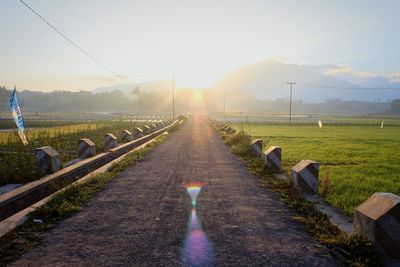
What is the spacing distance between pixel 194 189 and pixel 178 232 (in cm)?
281

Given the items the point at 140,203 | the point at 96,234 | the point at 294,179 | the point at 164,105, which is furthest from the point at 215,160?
the point at 164,105

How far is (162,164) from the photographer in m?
11.1

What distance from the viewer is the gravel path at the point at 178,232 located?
3896 millimetres

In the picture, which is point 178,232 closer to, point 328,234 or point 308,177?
point 328,234

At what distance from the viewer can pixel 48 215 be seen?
17.9ft

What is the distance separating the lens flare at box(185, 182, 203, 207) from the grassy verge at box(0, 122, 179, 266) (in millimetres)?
1877

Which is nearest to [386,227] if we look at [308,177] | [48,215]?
[308,177]

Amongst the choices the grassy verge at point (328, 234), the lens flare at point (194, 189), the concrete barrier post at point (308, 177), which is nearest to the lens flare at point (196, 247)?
the lens flare at point (194, 189)

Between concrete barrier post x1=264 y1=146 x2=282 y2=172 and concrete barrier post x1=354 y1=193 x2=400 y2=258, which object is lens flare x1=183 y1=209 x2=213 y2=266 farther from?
concrete barrier post x1=264 y1=146 x2=282 y2=172

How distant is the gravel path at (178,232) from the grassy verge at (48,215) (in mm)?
155

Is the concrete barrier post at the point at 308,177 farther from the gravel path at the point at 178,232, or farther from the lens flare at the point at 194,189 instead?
the lens flare at the point at 194,189

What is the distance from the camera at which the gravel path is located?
390 centimetres

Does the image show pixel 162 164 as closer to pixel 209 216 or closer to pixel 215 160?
pixel 215 160

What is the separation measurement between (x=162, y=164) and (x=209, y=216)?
5818 millimetres
